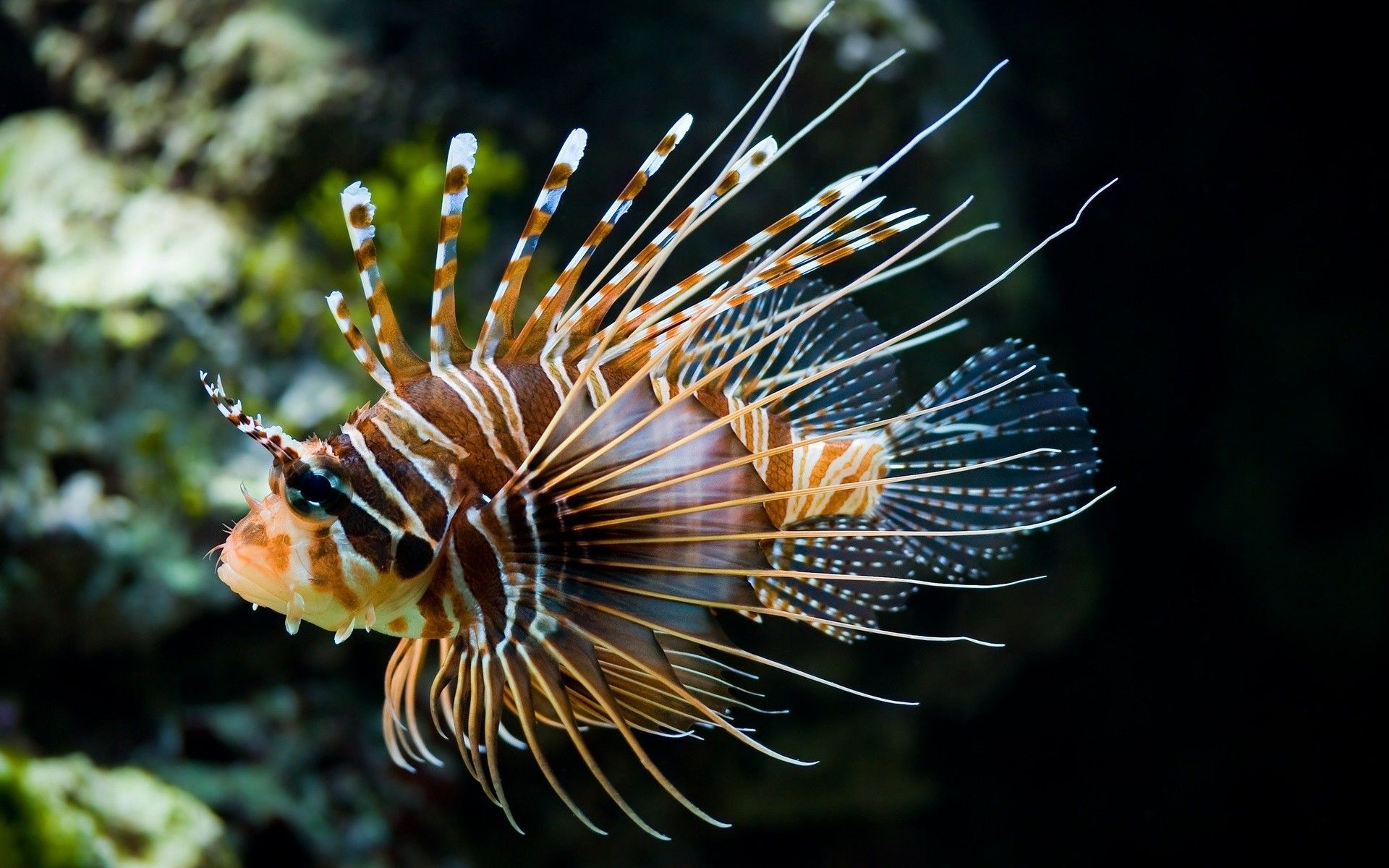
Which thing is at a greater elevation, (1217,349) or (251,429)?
(1217,349)

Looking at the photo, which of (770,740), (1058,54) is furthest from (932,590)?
(1058,54)

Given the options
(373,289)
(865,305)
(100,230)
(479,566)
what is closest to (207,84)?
(100,230)

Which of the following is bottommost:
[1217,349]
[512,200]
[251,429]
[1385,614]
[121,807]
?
[1385,614]

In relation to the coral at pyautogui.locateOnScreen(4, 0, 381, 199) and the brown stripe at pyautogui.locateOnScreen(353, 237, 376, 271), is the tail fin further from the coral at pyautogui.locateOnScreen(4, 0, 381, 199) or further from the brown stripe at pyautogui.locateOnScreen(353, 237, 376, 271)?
the coral at pyautogui.locateOnScreen(4, 0, 381, 199)

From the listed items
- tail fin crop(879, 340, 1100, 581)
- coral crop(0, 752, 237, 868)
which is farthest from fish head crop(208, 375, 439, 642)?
coral crop(0, 752, 237, 868)

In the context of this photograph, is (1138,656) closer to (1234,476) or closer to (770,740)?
(1234,476)

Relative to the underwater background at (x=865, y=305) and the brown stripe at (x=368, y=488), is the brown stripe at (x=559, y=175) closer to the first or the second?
the brown stripe at (x=368, y=488)
